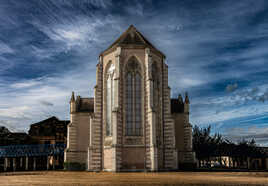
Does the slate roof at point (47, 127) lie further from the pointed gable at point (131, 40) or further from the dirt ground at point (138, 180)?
the dirt ground at point (138, 180)

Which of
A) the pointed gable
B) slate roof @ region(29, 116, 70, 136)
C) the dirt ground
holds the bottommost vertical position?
the dirt ground

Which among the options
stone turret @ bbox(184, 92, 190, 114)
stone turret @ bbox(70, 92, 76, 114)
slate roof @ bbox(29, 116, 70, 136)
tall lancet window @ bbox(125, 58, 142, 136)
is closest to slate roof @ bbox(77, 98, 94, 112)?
stone turret @ bbox(70, 92, 76, 114)

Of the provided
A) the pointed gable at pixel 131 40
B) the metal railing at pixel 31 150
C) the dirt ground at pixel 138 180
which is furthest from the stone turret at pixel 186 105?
the dirt ground at pixel 138 180

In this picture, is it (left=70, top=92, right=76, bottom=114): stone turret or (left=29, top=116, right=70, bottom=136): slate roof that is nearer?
(left=70, top=92, right=76, bottom=114): stone turret

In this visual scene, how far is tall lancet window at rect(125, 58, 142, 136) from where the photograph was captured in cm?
3609

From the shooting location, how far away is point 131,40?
39.7m

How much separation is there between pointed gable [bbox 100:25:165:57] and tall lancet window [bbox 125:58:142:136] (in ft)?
7.58

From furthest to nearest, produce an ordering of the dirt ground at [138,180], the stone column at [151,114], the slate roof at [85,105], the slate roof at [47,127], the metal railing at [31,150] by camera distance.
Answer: the slate roof at [47,127] < the metal railing at [31,150] < the slate roof at [85,105] < the stone column at [151,114] < the dirt ground at [138,180]

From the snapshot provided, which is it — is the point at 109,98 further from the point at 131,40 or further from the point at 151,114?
the point at 131,40

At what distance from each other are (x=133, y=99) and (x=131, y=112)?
5.30 ft

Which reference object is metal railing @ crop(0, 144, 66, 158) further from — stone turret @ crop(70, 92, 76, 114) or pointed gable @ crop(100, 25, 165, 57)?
pointed gable @ crop(100, 25, 165, 57)

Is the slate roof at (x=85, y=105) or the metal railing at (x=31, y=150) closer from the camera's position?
the slate roof at (x=85, y=105)

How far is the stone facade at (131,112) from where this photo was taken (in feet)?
116

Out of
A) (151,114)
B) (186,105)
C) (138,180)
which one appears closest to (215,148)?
(186,105)
